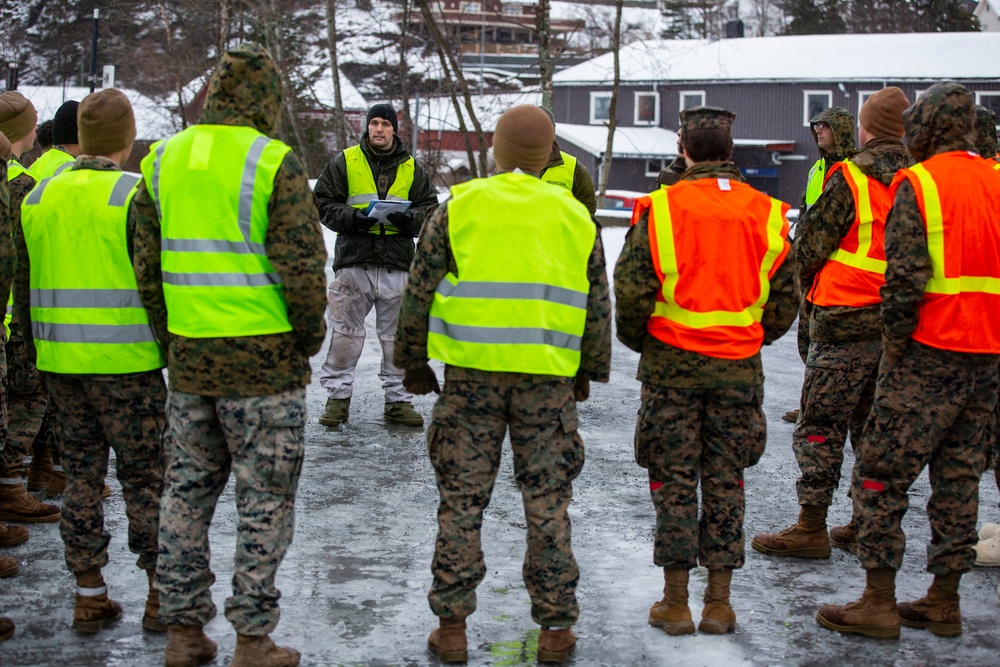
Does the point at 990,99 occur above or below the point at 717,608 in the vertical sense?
above

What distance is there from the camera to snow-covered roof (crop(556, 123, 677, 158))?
Answer: 140ft

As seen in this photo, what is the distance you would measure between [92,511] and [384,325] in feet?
12.0

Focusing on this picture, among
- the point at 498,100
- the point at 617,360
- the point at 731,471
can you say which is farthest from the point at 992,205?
the point at 498,100

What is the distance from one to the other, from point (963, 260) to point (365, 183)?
4.18 meters

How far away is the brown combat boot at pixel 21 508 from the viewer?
18.0 ft

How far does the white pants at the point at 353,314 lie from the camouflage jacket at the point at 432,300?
3.40 m

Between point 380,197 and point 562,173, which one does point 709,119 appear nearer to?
point 562,173

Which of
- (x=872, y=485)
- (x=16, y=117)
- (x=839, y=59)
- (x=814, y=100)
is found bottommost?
(x=872, y=485)

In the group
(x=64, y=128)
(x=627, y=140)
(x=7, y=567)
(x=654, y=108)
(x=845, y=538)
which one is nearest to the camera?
(x=7, y=567)

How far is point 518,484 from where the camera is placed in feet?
13.3

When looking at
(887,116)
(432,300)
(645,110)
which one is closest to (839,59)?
(645,110)

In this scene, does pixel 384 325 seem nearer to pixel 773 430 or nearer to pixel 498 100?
pixel 773 430

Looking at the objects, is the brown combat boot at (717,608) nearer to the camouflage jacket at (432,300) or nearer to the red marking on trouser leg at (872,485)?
the red marking on trouser leg at (872,485)

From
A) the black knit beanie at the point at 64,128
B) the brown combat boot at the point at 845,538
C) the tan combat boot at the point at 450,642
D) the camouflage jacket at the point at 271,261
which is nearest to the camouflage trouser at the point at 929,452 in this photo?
the brown combat boot at the point at 845,538
